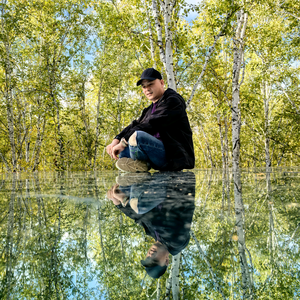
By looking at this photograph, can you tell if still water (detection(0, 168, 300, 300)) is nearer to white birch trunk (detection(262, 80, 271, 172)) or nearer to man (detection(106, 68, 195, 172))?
man (detection(106, 68, 195, 172))

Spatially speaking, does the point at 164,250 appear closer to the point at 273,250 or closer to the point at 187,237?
the point at 187,237

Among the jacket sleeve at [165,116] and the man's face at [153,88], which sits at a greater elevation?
the man's face at [153,88]

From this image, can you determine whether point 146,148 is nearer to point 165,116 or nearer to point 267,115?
point 165,116

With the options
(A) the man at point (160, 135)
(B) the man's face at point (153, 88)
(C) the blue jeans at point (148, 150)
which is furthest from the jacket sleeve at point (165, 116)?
(B) the man's face at point (153, 88)

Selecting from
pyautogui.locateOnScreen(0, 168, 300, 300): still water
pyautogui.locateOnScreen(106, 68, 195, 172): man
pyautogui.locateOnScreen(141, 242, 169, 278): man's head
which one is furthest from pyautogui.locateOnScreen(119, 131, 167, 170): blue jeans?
pyautogui.locateOnScreen(141, 242, 169, 278): man's head

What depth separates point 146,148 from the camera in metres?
3.54

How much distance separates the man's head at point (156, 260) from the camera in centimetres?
68

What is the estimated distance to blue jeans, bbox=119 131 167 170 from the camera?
3.49 meters

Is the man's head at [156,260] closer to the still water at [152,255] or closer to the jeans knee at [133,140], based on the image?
the still water at [152,255]

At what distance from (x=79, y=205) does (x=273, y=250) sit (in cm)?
120

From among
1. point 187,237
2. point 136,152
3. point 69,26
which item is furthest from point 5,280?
point 69,26

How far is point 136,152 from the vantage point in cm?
371

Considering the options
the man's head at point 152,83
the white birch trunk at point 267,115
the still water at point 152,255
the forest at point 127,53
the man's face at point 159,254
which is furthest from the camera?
the white birch trunk at point 267,115

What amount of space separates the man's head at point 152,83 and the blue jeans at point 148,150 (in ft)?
2.61
